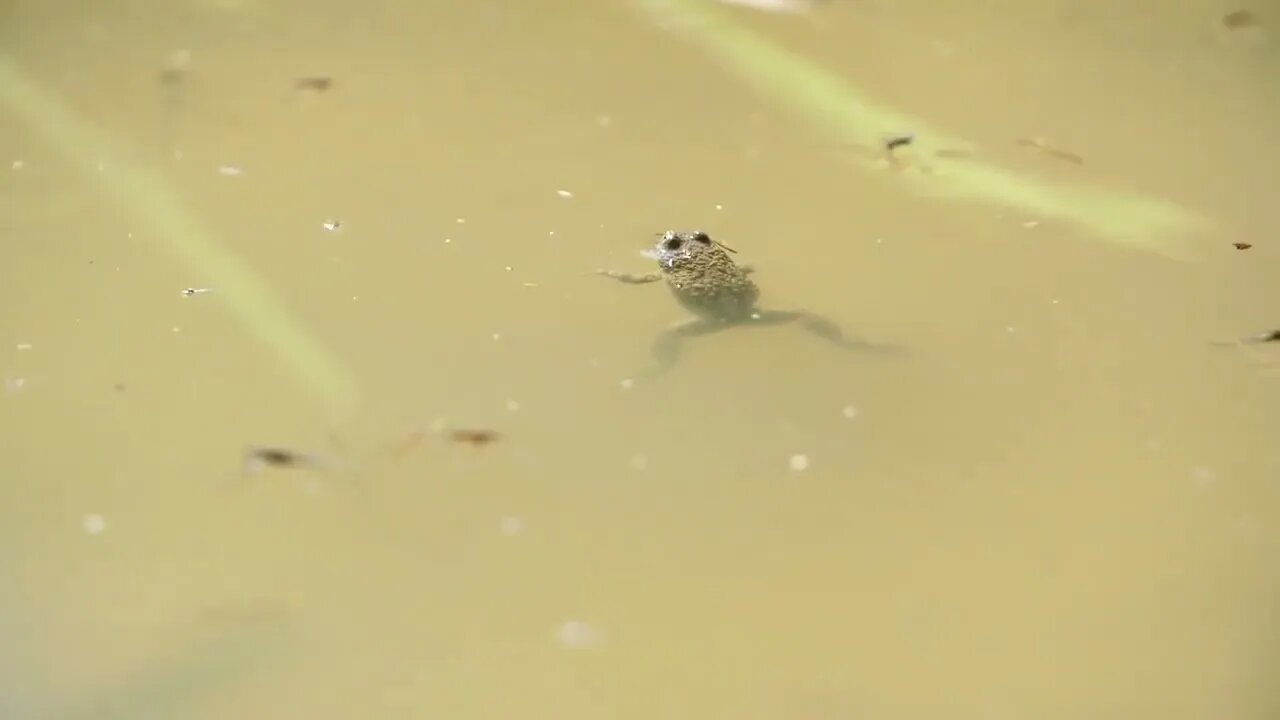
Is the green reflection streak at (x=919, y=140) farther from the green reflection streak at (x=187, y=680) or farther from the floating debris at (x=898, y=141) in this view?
the green reflection streak at (x=187, y=680)

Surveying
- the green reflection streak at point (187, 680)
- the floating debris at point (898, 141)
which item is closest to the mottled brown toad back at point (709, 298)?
the floating debris at point (898, 141)

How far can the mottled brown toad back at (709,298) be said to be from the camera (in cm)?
141

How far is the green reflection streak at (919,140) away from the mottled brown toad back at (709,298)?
0.97ft

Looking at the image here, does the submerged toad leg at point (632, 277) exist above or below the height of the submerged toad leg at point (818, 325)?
above

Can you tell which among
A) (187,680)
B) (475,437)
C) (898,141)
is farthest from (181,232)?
(898,141)

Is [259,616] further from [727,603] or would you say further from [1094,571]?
[1094,571]

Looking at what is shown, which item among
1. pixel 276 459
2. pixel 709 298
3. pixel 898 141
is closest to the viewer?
pixel 276 459

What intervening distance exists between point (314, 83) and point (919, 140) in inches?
36.0

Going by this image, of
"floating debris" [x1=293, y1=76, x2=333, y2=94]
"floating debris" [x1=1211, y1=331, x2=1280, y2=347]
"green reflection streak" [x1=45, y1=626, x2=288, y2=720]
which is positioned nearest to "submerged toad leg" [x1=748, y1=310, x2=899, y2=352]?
"floating debris" [x1=1211, y1=331, x2=1280, y2=347]

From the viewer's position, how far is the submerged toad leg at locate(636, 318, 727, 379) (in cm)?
139

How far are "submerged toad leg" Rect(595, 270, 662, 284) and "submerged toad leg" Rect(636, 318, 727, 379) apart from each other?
0.08m

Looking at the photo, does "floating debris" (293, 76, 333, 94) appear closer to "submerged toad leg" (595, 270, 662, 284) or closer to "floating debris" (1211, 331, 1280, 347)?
"submerged toad leg" (595, 270, 662, 284)

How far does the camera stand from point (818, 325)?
1426 mm

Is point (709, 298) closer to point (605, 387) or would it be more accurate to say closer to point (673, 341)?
point (673, 341)
